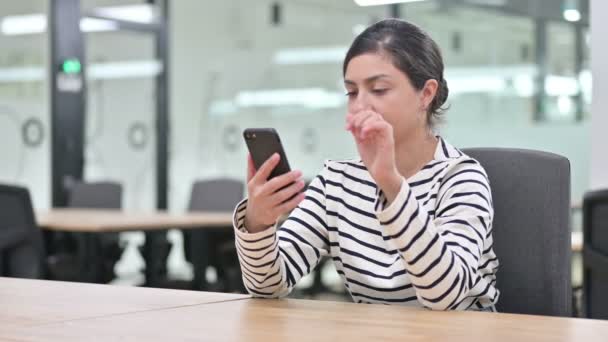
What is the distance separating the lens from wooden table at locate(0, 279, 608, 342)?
4.05 ft

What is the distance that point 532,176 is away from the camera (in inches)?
70.4

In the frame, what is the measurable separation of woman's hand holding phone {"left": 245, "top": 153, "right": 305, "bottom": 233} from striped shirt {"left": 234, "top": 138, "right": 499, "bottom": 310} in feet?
0.22

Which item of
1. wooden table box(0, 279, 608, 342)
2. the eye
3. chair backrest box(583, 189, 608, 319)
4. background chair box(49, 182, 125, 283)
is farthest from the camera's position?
background chair box(49, 182, 125, 283)

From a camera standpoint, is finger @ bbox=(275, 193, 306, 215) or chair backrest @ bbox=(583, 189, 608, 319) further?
chair backrest @ bbox=(583, 189, 608, 319)

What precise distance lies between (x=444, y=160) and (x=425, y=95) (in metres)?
0.13

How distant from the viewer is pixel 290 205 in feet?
5.09

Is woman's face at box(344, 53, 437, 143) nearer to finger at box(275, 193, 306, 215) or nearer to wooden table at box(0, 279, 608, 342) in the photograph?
finger at box(275, 193, 306, 215)

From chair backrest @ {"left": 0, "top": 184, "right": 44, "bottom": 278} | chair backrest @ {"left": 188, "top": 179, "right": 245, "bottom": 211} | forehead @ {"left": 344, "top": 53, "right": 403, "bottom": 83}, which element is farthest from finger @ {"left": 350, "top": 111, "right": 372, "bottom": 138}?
chair backrest @ {"left": 188, "top": 179, "right": 245, "bottom": 211}

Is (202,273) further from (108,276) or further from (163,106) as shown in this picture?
(163,106)

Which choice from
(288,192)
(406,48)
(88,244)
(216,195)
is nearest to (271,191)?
(288,192)

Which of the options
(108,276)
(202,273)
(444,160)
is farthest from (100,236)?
(444,160)

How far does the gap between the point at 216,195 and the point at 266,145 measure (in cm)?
391

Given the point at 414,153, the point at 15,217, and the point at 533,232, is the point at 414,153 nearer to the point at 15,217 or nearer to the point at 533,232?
the point at 533,232

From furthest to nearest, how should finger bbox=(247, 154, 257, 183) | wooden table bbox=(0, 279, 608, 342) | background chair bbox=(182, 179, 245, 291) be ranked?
background chair bbox=(182, 179, 245, 291)
finger bbox=(247, 154, 257, 183)
wooden table bbox=(0, 279, 608, 342)
